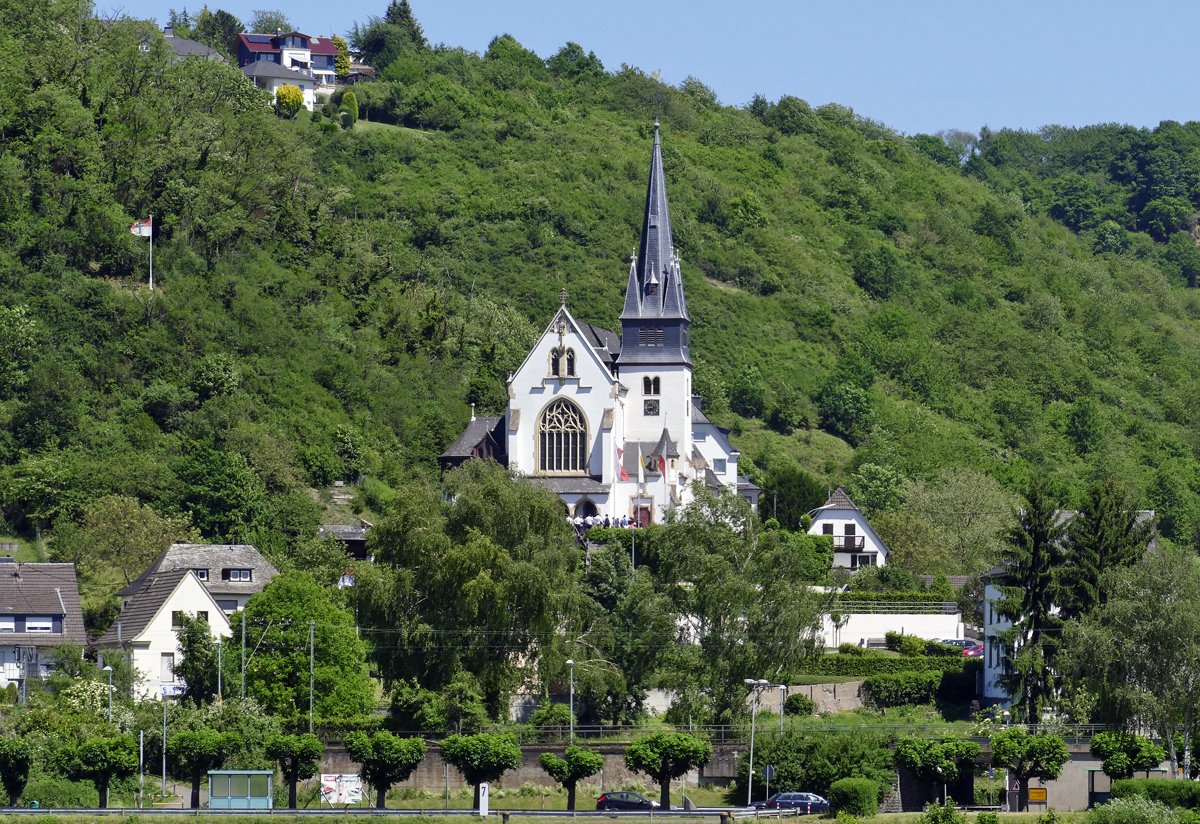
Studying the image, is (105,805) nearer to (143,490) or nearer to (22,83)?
(143,490)

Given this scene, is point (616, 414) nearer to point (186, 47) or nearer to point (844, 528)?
point (844, 528)

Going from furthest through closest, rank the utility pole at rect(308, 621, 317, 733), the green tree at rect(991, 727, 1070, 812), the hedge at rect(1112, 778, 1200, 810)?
the utility pole at rect(308, 621, 317, 733), the green tree at rect(991, 727, 1070, 812), the hedge at rect(1112, 778, 1200, 810)

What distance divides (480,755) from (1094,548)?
29.4 meters

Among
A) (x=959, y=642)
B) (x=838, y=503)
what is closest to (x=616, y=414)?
(x=838, y=503)

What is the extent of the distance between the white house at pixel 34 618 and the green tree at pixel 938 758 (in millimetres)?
37282

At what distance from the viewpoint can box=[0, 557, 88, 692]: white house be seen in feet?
253

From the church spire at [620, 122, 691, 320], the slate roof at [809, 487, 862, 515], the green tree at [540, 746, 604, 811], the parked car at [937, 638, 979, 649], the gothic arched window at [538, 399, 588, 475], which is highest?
the church spire at [620, 122, 691, 320]

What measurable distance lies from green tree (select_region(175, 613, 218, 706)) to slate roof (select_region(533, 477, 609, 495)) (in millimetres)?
31005

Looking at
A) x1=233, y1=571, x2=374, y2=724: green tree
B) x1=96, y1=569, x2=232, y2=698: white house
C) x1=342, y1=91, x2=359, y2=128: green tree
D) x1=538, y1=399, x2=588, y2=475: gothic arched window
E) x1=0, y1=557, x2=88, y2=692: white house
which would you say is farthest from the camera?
x1=342, y1=91, x2=359, y2=128: green tree

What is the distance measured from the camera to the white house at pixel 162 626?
77.4 m

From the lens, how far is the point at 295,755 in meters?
59.3

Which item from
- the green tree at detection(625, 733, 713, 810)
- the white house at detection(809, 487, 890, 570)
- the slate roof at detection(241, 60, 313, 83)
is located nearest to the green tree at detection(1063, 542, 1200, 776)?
the green tree at detection(625, 733, 713, 810)

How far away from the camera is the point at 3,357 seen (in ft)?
345

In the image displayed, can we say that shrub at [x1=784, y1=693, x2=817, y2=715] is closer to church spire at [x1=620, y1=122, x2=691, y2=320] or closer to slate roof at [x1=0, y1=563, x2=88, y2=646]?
slate roof at [x1=0, y1=563, x2=88, y2=646]
